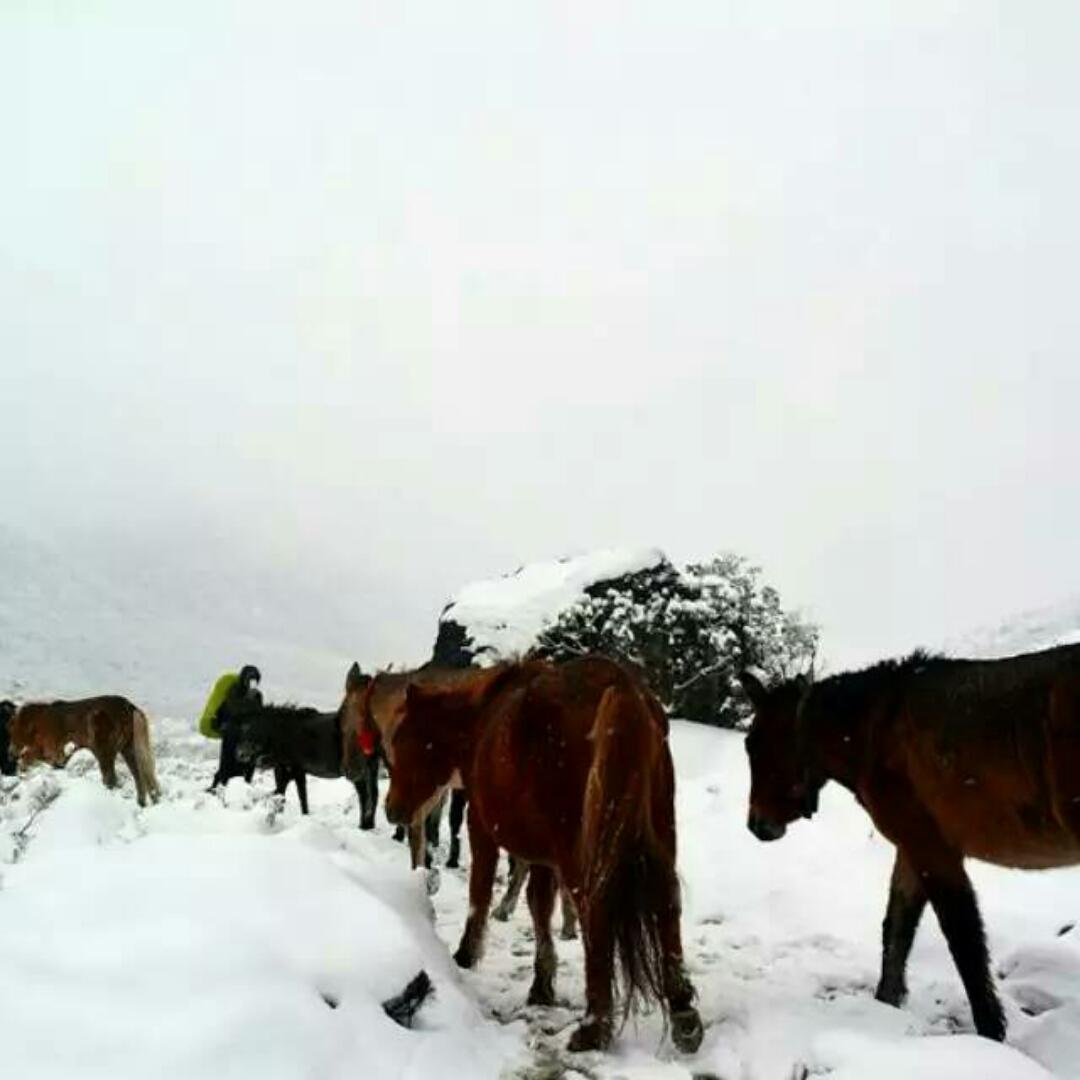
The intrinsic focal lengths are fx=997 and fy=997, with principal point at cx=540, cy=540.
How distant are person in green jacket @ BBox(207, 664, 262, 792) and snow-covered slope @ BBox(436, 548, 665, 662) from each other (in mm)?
3386

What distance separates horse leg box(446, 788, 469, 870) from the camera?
32.6 feet

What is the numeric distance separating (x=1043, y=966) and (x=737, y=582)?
9464 mm

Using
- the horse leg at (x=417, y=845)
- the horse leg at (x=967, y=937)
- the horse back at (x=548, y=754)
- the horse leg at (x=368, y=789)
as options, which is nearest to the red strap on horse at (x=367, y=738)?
the horse leg at (x=417, y=845)

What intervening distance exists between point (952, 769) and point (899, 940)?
118cm

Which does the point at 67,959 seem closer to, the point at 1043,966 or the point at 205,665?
the point at 1043,966

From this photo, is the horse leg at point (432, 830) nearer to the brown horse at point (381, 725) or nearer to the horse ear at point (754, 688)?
the brown horse at point (381, 725)

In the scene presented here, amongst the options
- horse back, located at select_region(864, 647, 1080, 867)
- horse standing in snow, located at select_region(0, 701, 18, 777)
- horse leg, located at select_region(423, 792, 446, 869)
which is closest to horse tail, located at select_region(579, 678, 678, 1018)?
horse back, located at select_region(864, 647, 1080, 867)

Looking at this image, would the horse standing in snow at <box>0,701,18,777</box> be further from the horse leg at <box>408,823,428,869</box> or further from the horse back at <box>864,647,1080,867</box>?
the horse back at <box>864,647,1080,867</box>

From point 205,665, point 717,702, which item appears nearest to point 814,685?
point 717,702

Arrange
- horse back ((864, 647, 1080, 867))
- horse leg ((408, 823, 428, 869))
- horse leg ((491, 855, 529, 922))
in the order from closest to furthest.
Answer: horse back ((864, 647, 1080, 867)), horse leg ((491, 855, 529, 922)), horse leg ((408, 823, 428, 869))

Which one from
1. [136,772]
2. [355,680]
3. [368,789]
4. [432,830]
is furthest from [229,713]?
[432,830]

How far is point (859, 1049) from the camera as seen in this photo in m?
3.41

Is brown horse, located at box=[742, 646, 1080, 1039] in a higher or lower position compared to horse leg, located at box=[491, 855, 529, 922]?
higher

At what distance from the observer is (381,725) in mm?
11242
